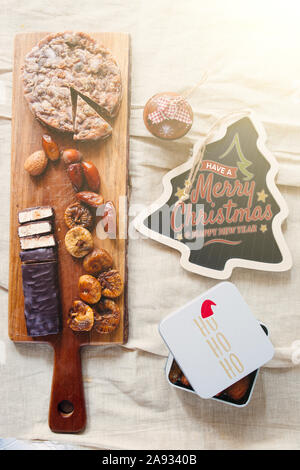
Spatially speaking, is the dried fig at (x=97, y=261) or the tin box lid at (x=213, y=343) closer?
the tin box lid at (x=213, y=343)

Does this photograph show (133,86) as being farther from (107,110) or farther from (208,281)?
(208,281)

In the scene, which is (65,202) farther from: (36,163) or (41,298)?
(41,298)

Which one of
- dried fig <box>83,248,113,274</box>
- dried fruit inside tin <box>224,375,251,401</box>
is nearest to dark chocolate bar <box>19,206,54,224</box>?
dried fig <box>83,248,113,274</box>

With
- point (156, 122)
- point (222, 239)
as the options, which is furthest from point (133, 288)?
point (156, 122)

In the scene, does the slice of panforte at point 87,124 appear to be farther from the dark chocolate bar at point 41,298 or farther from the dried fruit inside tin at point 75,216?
the dark chocolate bar at point 41,298

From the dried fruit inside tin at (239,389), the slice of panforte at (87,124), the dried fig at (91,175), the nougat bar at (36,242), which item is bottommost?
the dried fruit inside tin at (239,389)

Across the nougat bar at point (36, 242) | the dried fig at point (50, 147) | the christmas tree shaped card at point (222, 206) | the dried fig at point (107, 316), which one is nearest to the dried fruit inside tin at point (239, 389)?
the christmas tree shaped card at point (222, 206)

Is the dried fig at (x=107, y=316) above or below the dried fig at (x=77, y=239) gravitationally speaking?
below
